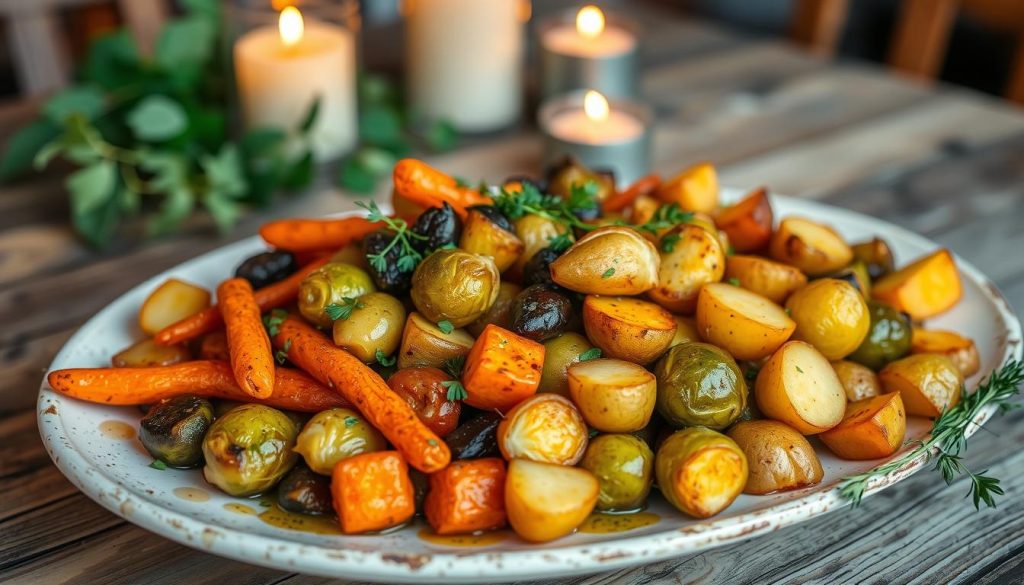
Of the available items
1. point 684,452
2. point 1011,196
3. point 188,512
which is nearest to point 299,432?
point 188,512

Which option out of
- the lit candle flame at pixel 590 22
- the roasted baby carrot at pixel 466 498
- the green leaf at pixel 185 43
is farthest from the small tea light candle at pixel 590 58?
the roasted baby carrot at pixel 466 498

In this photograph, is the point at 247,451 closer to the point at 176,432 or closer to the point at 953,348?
the point at 176,432

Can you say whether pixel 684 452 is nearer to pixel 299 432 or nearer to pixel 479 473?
pixel 479 473

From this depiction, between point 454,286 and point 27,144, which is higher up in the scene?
point 454,286

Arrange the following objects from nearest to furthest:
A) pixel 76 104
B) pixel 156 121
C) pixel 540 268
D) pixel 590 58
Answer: pixel 540 268 < pixel 156 121 < pixel 76 104 < pixel 590 58

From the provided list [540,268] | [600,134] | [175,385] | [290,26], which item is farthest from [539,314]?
[290,26]
